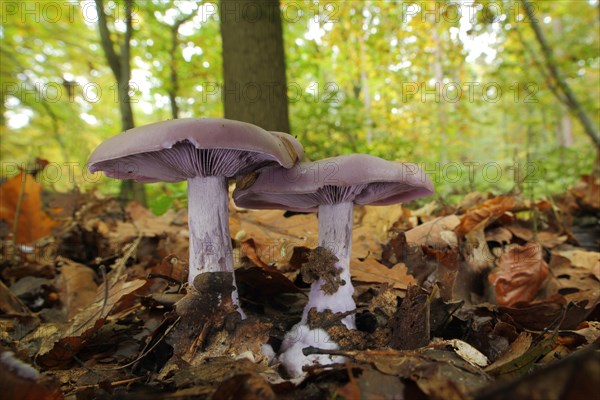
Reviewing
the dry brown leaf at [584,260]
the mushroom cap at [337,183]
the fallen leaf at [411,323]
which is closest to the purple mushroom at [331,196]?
the mushroom cap at [337,183]

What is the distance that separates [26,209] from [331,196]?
8.32 ft

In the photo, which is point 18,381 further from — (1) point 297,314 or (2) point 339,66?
(2) point 339,66

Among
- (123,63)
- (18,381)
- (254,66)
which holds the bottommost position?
(18,381)

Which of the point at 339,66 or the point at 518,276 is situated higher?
the point at 339,66

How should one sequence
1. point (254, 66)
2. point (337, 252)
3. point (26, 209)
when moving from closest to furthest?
1. point (337, 252)
2. point (26, 209)
3. point (254, 66)

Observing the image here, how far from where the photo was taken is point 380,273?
2.05 m

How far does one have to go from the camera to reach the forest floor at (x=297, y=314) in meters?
1.16

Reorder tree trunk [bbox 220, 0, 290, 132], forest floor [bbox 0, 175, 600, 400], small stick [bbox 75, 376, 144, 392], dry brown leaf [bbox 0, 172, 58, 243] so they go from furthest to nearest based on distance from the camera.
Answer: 1. tree trunk [bbox 220, 0, 290, 132]
2. dry brown leaf [bbox 0, 172, 58, 243]
3. small stick [bbox 75, 376, 144, 392]
4. forest floor [bbox 0, 175, 600, 400]

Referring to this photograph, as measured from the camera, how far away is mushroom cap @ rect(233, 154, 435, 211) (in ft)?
5.13

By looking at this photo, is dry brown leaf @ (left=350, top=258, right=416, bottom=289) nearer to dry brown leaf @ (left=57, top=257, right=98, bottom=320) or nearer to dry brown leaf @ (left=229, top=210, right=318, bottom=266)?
dry brown leaf @ (left=229, top=210, right=318, bottom=266)

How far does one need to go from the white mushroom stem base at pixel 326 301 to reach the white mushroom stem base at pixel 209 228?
321 mm

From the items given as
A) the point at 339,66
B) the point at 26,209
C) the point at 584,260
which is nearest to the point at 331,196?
the point at 584,260

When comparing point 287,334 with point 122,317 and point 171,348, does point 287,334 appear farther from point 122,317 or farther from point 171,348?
point 122,317

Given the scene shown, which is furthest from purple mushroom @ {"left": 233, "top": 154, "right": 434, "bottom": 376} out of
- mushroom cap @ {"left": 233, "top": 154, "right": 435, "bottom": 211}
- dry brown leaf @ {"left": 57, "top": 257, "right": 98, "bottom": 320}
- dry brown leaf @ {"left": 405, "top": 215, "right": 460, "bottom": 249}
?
dry brown leaf @ {"left": 57, "top": 257, "right": 98, "bottom": 320}
